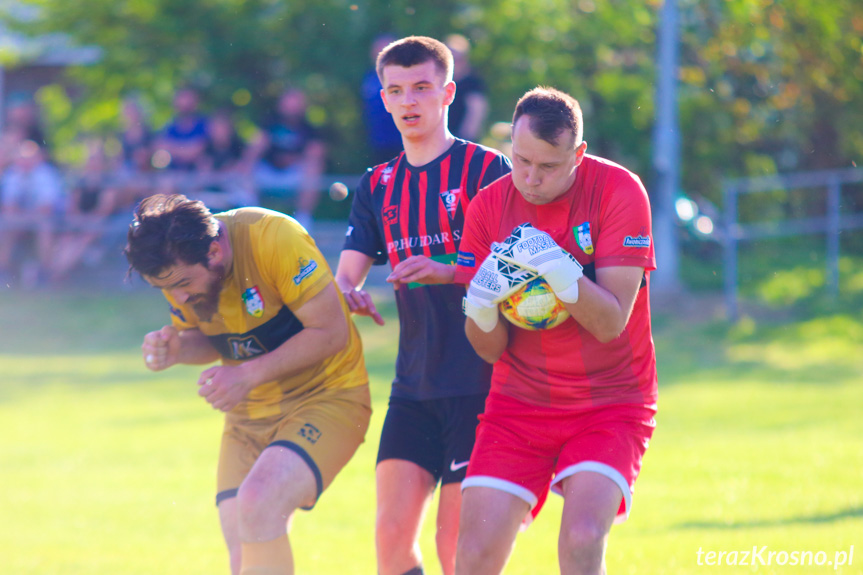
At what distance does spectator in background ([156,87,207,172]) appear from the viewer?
14.6 metres

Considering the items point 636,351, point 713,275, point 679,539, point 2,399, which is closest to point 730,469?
point 679,539

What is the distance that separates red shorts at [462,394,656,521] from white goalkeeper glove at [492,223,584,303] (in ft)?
1.69

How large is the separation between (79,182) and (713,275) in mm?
9916

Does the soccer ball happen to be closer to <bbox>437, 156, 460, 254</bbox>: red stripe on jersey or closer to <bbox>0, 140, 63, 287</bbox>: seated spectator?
<bbox>437, 156, 460, 254</bbox>: red stripe on jersey

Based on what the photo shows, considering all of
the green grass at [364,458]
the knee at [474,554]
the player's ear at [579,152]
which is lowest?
the green grass at [364,458]

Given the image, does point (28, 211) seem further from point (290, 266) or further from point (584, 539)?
point (584, 539)

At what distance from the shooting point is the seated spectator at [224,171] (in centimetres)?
1379

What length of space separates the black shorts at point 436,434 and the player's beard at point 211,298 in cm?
95

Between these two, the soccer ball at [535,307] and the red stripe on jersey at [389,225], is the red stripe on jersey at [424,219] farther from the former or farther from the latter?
the soccer ball at [535,307]

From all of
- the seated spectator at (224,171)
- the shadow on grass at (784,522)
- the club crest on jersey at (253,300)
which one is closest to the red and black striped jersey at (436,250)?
the club crest on jersey at (253,300)

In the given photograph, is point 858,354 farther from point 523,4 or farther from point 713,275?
point 523,4

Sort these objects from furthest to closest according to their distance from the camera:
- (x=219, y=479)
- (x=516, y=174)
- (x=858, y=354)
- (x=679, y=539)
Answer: (x=858, y=354), (x=679, y=539), (x=219, y=479), (x=516, y=174)

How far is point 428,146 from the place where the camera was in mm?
4512

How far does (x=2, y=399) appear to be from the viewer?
10672 millimetres
